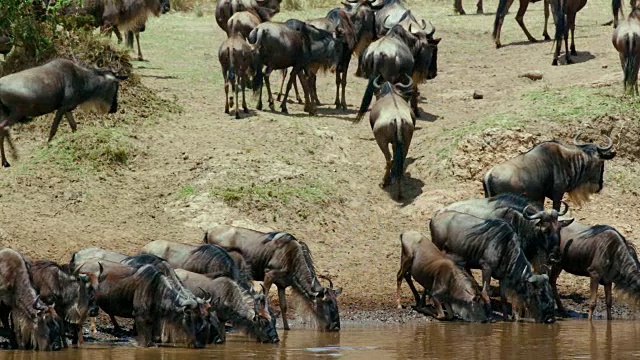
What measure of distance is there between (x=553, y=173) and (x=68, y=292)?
23.7 feet

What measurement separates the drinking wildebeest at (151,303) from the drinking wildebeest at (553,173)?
5.56 m

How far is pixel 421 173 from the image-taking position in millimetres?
20125

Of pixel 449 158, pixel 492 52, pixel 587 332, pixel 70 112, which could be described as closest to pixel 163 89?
pixel 70 112

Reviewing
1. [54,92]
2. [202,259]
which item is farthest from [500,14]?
[202,259]

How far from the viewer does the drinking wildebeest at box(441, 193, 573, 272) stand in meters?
16.9

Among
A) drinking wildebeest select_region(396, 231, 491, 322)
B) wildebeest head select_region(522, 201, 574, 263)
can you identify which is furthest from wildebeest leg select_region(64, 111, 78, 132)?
wildebeest head select_region(522, 201, 574, 263)

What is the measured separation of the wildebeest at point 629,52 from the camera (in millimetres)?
22438

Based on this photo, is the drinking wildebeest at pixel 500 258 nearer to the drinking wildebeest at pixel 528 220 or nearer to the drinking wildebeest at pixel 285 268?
the drinking wildebeest at pixel 528 220

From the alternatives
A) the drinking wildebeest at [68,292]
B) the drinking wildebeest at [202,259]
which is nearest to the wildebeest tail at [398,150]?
the drinking wildebeest at [202,259]

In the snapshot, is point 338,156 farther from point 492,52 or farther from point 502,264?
point 492,52

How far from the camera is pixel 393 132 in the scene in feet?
63.3

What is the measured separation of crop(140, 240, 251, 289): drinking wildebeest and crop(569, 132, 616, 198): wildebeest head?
5434mm

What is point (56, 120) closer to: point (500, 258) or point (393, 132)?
point (393, 132)

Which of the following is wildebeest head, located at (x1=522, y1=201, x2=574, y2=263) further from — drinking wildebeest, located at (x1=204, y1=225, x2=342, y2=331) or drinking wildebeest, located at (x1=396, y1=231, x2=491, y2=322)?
drinking wildebeest, located at (x1=204, y1=225, x2=342, y2=331)
